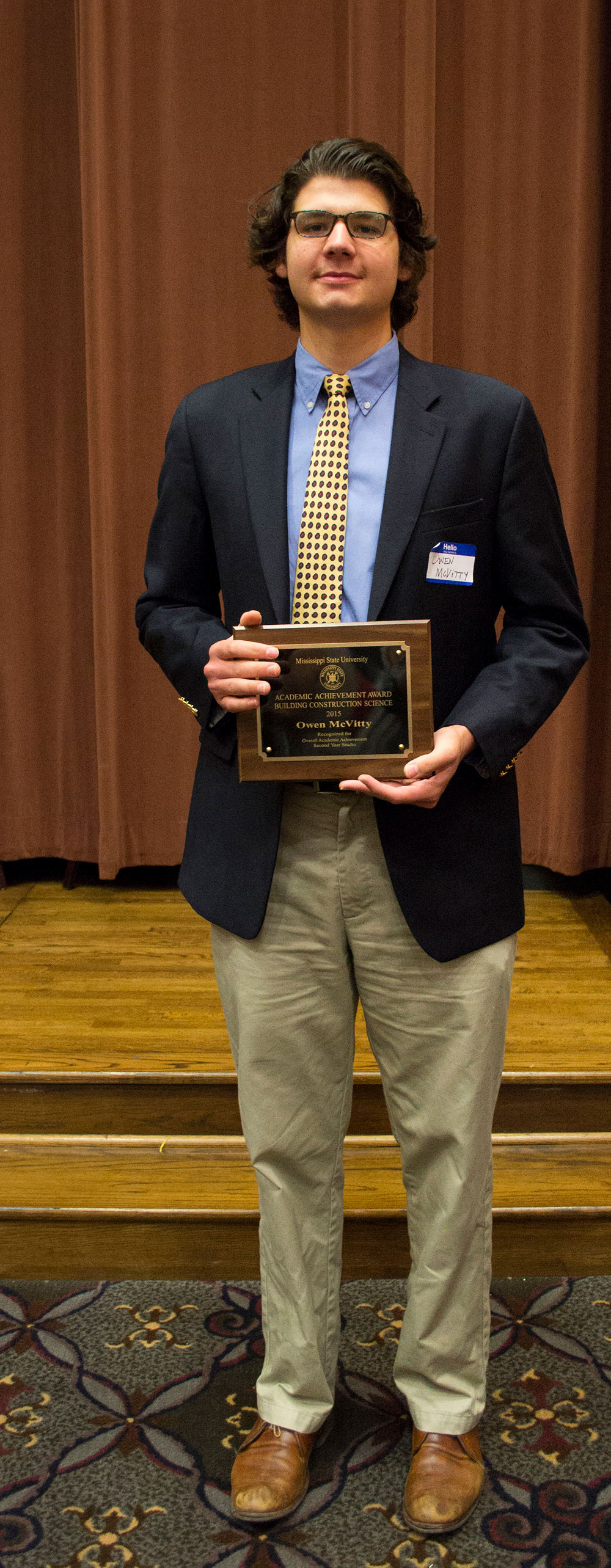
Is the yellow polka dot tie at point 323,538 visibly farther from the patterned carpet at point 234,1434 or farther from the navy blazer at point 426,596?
the patterned carpet at point 234,1434

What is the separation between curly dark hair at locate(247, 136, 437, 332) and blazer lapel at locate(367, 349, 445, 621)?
0.17 meters

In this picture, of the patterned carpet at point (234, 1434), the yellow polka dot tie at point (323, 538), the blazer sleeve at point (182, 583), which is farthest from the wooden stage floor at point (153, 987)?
the yellow polka dot tie at point (323, 538)

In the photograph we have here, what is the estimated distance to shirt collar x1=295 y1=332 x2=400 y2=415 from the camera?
4.31ft

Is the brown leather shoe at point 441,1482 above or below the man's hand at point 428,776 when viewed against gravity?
below

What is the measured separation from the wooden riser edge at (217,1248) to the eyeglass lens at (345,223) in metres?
1.37

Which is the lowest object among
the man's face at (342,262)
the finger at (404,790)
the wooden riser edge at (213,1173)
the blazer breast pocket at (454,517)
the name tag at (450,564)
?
the wooden riser edge at (213,1173)

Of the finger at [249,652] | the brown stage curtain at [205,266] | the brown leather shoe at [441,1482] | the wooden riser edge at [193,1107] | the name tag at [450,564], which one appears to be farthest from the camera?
the brown stage curtain at [205,266]

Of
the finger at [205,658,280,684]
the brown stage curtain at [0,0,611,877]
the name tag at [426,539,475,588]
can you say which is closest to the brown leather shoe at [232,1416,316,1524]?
the finger at [205,658,280,684]

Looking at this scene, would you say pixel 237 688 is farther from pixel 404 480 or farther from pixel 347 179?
pixel 347 179

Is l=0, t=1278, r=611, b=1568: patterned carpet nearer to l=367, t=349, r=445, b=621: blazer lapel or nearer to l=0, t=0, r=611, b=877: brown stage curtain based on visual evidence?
l=367, t=349, r=445, b=621: blazer lapel

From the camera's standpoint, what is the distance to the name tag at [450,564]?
1.28 metres

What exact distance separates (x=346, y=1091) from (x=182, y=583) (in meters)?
0.63

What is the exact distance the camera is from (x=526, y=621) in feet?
4.37

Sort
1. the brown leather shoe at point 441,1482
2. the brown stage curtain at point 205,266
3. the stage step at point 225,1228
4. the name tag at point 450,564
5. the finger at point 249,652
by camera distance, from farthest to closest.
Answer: the brown stage curtain at point 205,266
the stage step at point 225,1228
the brown leather shoe at point 441,1482
the name tag at point 450,564
the finger at point 249,652
